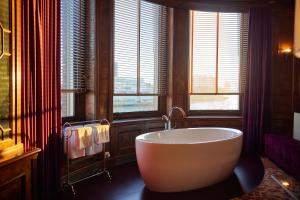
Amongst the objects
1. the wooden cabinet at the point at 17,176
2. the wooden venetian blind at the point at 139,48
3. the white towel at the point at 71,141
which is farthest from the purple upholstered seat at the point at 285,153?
the wooden cabinet at the point at 17,176

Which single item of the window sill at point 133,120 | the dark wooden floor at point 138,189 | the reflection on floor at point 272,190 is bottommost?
the dark wooden floor at point 138,189

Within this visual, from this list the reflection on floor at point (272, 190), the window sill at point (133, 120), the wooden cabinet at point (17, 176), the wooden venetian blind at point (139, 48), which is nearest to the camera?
the wooden cabinet at point (17, 176)

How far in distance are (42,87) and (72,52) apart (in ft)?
3.26

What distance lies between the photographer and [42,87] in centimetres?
231

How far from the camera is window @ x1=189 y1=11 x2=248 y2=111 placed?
181 inches

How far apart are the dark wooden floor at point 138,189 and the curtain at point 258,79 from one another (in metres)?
1.11

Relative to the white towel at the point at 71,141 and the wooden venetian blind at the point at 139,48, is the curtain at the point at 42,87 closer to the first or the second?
the white towel at the point at 71,141

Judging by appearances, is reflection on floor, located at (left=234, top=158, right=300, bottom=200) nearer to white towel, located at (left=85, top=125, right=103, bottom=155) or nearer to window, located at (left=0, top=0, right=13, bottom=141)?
white towel, located at (left=85, top=125, right=103, bottom=155)

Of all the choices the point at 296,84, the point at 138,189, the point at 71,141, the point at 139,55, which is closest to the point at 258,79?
the point at 296,84

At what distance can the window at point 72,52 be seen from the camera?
3.08 meters

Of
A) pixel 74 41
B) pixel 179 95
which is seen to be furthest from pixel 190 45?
pixel 74 41

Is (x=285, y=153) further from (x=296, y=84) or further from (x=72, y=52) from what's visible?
(x=72, y=52)

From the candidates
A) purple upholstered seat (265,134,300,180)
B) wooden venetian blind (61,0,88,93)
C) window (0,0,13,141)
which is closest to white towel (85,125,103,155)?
wooden venetian blind (61,0,88,93)

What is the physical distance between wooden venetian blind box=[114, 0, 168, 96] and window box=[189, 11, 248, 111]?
22.4 inches
